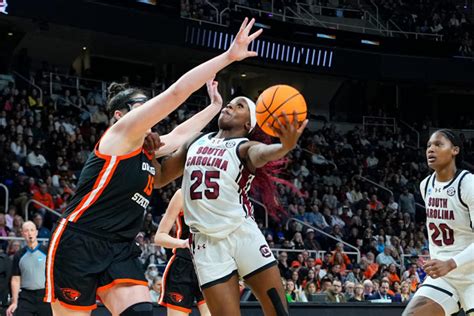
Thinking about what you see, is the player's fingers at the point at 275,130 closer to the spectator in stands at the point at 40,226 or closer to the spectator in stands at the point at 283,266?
the spectator in stands at the point at 40,226

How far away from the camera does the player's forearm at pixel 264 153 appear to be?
533 cm

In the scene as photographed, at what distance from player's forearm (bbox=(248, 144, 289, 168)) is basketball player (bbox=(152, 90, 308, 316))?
0.24 feet

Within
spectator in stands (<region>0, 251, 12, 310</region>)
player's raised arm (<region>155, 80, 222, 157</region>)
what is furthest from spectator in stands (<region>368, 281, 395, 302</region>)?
player's raised arm (<region>155, 80, 222, 157</region>)

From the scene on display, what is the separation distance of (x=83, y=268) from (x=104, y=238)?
0.22 metres

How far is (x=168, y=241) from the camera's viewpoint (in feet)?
25.3

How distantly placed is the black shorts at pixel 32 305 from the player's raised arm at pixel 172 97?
5.65 meters

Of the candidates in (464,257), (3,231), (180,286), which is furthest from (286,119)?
(3,231)

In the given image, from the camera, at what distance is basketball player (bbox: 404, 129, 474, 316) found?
673cm

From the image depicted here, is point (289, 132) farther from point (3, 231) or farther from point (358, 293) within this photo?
point (358, 293)

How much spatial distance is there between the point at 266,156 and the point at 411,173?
20.2 metres

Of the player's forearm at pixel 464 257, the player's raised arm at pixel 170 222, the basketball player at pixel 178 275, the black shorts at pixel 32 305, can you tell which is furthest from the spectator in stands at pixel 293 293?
the player's forearm at pixel 464 257

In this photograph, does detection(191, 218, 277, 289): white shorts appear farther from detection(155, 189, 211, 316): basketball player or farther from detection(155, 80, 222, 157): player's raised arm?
detection(155, 189, 211, 316): basketball player

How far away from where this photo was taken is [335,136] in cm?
2534

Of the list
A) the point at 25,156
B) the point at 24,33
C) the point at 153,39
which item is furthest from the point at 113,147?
the point at 24,33
